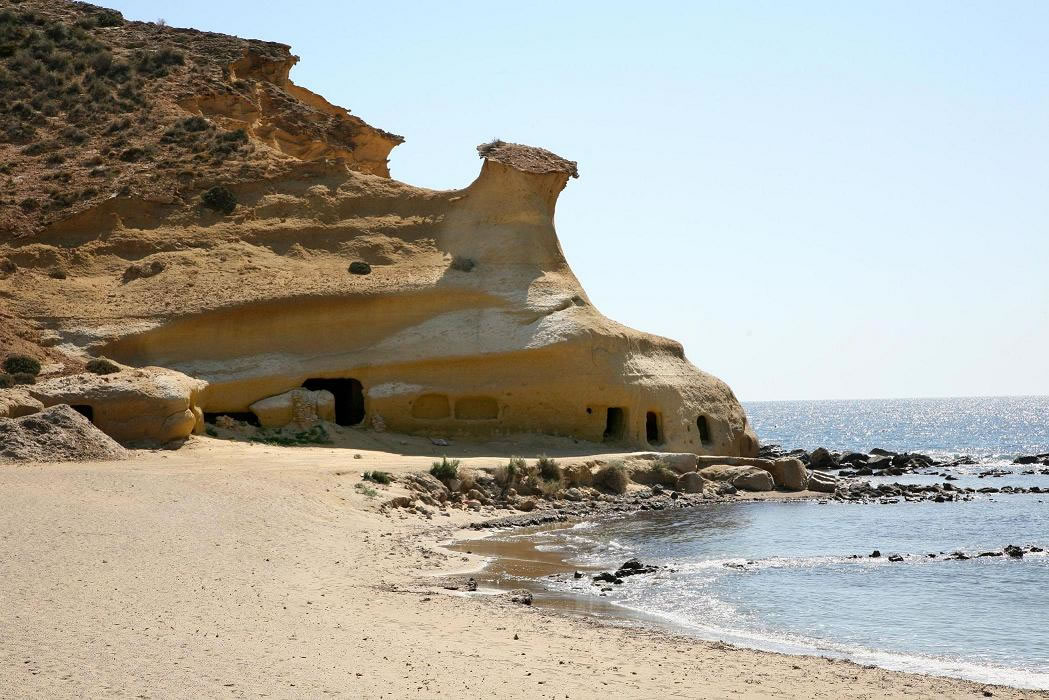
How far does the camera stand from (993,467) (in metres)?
61.6

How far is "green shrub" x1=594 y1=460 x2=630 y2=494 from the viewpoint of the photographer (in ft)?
118

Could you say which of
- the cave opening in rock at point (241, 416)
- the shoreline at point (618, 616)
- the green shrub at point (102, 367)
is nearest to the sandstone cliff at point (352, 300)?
the cave opening in rock at point (241, 416)

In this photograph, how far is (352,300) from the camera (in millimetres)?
40156

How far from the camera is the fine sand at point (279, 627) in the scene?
1173 centimetres

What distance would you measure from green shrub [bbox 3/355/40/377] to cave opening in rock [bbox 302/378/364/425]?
895cm

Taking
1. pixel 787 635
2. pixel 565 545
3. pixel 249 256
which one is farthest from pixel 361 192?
pixel 787 635

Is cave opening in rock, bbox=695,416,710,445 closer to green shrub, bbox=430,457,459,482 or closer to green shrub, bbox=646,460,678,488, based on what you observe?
green shrub, bbox=646,460,678,488

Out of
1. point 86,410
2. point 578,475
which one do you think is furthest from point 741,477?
point 86,410

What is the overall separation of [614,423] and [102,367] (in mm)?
17634

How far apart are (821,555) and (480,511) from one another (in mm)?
8883

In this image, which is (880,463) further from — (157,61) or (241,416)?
(157,61)

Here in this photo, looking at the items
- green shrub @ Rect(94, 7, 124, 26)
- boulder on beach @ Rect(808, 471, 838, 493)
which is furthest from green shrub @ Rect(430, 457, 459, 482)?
green shrub @ Rect(94, 7, 124, 26)

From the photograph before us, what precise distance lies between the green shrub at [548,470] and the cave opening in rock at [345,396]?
812 centimetres

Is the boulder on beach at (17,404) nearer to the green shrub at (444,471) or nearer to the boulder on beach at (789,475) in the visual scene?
the green shrub at (444,471)
